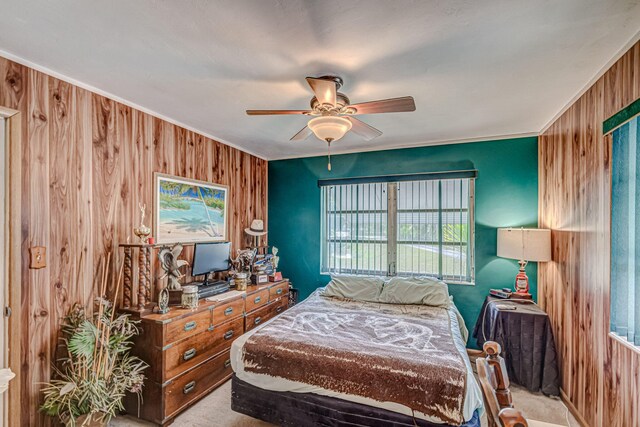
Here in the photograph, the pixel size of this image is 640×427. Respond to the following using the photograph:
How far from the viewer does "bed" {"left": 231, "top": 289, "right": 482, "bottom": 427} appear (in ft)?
5.86

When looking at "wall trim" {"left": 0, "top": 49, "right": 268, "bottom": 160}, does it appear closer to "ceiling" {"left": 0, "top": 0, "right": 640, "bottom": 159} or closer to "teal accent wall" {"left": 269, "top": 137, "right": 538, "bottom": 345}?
"ceiling" {"left": 0, "top": 0, "right": 640, "bottom": 159}

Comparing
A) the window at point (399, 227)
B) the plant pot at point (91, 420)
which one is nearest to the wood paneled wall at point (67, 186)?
the plant pot at point (91, 420)

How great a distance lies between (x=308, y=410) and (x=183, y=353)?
1135mm

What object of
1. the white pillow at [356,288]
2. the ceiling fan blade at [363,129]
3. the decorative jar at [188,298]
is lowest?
the white pillow at [356,288]

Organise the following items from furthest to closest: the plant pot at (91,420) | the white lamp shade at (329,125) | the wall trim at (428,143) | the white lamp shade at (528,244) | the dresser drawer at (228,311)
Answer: the wall trim at (428,143), the white lamp shade at (528,244), the dresser drawer at (228,311), the white lamp shade at (329,125), the plant pot at (91,420)

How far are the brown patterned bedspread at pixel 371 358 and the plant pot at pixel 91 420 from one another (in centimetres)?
98

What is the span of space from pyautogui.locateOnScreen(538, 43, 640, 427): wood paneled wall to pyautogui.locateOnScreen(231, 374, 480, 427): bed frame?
0.93 m

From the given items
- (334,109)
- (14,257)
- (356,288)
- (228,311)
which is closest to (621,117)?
(334,109)

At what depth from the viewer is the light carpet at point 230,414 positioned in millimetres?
2295

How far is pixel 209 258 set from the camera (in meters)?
3.20

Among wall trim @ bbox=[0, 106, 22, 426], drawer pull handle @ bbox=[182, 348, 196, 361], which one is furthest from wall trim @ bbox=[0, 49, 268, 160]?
drawer pull handle @ bbox=[182, 348, 196, 361]

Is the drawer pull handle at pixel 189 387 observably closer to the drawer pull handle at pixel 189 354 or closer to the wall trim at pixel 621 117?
the drawer pull handle at pixel 189 354

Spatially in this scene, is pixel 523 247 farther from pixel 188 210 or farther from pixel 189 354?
pixel 188 210

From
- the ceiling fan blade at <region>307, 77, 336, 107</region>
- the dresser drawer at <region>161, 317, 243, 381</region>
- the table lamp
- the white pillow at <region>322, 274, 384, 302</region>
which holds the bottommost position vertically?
the dresser drawer at <region>161, 317, 243, 381</region>
